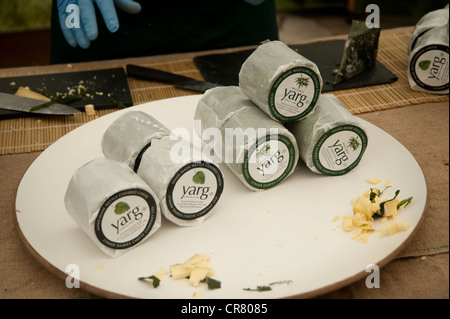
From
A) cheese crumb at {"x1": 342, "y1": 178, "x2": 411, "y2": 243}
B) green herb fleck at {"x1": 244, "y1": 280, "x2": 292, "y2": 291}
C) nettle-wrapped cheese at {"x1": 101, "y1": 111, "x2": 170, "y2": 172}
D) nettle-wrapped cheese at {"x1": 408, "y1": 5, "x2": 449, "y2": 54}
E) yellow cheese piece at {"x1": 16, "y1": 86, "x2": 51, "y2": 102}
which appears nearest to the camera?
green herb fleck at {"x1": 244, "y1": 280, "x2": 292, "y2": 291}

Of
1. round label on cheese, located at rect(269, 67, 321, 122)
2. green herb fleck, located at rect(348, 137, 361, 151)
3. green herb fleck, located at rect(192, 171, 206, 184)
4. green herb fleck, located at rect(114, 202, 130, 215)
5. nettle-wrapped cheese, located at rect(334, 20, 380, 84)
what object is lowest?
nettle-wrapped cheese, located at rect(334, 20, 380, 84)

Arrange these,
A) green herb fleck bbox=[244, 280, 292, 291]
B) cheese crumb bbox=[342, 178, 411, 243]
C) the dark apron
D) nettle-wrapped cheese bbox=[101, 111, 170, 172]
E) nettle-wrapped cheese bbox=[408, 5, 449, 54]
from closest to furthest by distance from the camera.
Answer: green herb fleck bbox=[244, 280, 292, 291] < cheese crumb bbox=[342, 178, 411, 243] < nettle-wrapped cheese bbox=[101, 111, 170, 172] < nettle-wrapped cheese bbox=[408, 5, 449, 54] < the dark apron

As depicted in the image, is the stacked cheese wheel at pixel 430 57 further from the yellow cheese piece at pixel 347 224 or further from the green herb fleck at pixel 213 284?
the green herb fleck at pixel 213 284

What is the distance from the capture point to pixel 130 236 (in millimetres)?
954

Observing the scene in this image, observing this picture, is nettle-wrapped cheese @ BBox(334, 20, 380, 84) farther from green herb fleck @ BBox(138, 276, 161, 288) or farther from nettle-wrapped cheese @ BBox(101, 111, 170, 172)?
green herb fleck @ BBox(138, 276, 161, 288)

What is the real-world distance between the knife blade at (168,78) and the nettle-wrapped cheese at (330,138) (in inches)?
17.9

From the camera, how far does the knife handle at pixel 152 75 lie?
1.60m

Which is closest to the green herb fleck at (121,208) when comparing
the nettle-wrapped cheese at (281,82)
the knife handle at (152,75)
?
the nettle-wrapped cheese at (281,82)

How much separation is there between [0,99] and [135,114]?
0.52m

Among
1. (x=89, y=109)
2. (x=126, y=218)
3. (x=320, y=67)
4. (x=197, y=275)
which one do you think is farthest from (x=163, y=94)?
(x=197, y=275)

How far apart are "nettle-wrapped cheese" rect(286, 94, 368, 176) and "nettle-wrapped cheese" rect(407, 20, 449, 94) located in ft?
1.45

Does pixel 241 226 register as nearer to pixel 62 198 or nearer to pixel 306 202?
pixel 306 202

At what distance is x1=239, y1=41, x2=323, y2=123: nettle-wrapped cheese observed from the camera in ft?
3.55

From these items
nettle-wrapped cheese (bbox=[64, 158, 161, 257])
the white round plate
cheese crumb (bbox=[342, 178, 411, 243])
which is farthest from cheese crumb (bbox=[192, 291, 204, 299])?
cheese crumb (bbox=[342, 178, 411, 243])
